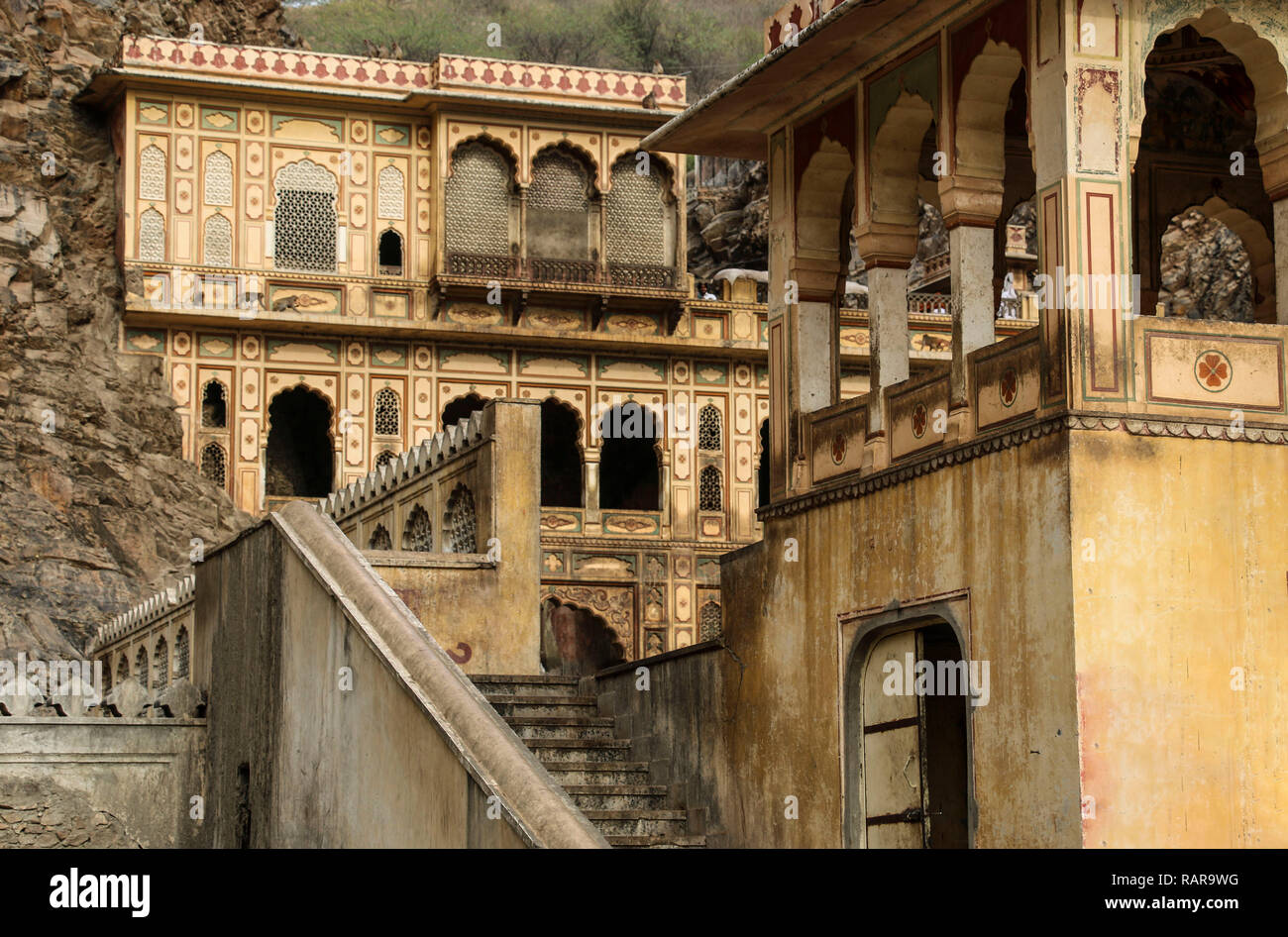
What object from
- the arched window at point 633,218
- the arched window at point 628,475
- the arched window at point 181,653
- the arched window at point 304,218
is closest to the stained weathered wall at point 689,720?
the arched window at point 181,653

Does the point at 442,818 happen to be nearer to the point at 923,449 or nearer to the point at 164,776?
the point at 923,449

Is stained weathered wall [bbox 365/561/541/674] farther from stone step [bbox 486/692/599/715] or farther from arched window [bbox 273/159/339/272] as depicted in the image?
arched window [bbox 273/159/339/272]

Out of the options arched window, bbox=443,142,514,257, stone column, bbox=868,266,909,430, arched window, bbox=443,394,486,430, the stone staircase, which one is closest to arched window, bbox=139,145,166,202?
arched window, bbox=443,142,514,257

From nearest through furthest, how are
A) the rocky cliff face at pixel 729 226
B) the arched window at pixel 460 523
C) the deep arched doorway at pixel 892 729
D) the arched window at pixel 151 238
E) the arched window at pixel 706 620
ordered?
the deep arched doorway at pixel 892 729, the arched window at pixel 460 523, the arched window at pixel 151 238, the arched window at pixel 706 620, the rocky cliff face at pixel 729 226

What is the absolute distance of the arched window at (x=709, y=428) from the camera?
34312 millimetres

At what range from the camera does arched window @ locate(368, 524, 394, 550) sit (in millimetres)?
19000

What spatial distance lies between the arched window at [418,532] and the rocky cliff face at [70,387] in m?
8.65

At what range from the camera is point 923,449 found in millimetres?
12773

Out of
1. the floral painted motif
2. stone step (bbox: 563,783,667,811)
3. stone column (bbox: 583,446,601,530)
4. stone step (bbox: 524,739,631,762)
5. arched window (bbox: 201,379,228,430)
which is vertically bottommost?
stone step (bbox: 563,783,667,811)

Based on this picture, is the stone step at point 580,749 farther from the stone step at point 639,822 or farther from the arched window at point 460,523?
the arched window at point 460,523

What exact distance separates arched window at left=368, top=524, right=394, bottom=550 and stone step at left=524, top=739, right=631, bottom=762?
15.3 ft

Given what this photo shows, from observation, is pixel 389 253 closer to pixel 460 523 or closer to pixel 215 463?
pixel 215 463

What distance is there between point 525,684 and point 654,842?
2427mm

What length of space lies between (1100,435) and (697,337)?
23273 mm
